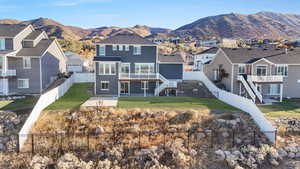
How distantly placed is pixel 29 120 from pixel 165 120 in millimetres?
10329

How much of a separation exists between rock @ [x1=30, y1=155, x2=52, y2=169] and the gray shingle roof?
887 inches

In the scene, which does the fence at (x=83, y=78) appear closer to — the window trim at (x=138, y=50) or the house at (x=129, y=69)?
the house at (x=129, y=69)

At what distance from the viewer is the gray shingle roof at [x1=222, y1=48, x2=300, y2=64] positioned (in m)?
26.8

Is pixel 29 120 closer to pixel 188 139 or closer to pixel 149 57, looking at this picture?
pixel 188 139

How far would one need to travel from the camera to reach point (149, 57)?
27.7 meters

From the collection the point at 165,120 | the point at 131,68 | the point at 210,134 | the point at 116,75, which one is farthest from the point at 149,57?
the point at 210,134

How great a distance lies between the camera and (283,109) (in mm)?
21188

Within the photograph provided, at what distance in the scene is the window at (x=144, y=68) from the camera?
2772 cm

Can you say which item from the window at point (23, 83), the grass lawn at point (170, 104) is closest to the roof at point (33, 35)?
the window at point (23, 83)

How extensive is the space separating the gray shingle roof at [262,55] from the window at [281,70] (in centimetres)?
50

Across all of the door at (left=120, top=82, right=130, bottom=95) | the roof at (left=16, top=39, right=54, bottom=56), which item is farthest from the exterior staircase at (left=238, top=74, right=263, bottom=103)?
the roof at (left=16, top=39, right=54, bottom=56)

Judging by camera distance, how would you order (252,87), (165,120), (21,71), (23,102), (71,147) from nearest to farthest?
(71,147)
(165,120)
(23,102)
(252,87)
(21,71)

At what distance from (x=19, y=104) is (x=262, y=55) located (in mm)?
29127

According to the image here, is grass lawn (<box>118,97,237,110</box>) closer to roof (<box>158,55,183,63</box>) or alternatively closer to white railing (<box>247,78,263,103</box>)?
white railing (<box>247,78,263,103</box>)
